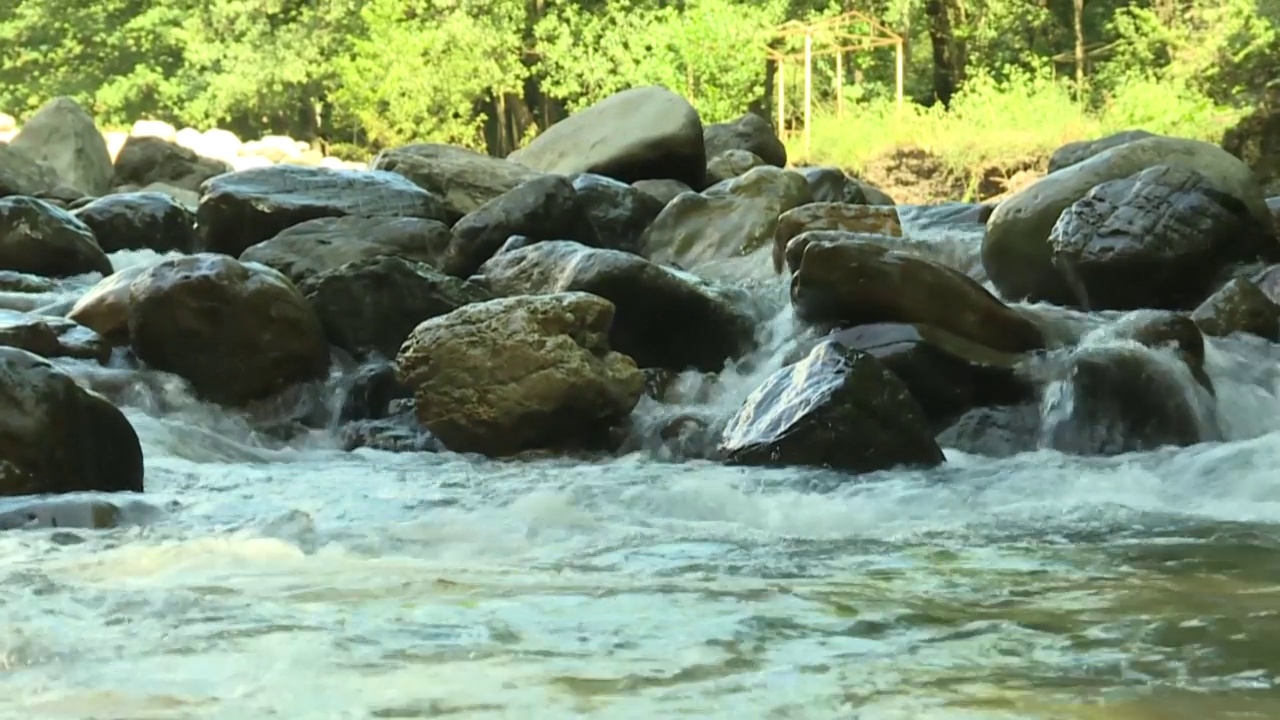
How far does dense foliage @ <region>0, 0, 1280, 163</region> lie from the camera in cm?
1822

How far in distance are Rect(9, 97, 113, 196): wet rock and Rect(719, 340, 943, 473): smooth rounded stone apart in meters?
10.9

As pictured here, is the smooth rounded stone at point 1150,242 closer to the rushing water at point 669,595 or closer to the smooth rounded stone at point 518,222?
the rushing water at point 669,595

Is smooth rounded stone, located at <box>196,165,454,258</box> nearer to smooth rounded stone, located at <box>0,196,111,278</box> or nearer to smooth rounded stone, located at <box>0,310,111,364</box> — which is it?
smooth rounded stone, located at <box>0,196,111,278</box>

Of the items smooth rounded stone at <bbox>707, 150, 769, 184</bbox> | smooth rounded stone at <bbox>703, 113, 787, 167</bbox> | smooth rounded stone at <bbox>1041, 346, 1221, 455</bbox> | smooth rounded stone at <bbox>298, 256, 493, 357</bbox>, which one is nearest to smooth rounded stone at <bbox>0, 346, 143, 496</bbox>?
smooth rounded stone at <bbox>298, 256, 493, 357</bbox>

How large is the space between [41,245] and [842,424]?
231 inches

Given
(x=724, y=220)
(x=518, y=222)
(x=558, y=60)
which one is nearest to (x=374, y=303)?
(x=518, y=222)

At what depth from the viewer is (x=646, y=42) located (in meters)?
23.5

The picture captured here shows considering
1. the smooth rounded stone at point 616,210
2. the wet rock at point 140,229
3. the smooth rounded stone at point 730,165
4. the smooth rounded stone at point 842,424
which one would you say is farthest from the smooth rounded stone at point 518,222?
the smooth rounded stone at point 730,165

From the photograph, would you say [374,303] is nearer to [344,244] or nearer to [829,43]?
[344,244]

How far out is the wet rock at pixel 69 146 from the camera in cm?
1416

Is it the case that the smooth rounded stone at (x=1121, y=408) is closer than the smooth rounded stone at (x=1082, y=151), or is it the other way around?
the smooth rounded stone at (x=1121, y=408)

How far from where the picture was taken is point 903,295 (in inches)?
226

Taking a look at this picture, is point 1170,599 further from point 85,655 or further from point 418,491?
point 418,491

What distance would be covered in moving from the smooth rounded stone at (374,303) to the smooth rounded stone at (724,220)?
2527 mm
